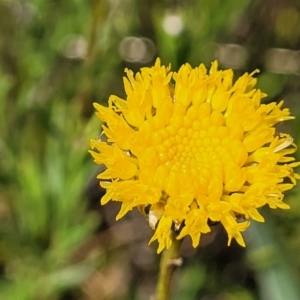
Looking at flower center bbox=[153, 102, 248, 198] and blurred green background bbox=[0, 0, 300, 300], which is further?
blurred green background bbox=[0, 0, 300, 300]

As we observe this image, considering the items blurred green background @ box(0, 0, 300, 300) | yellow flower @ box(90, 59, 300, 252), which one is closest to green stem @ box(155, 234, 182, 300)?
yellow flower @ box(90, 59, 300, 252)

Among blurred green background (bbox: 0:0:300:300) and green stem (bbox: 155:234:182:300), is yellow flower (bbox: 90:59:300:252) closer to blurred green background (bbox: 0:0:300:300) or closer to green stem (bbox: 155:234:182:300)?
green stem (bbox: 155:234:182:300)

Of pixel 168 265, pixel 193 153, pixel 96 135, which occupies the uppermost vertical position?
pixel 193 153

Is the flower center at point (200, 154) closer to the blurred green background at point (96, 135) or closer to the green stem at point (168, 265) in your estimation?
the green stem at point (168, 265)

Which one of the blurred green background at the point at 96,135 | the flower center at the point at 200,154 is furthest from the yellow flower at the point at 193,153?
the blurred green background at the point at 96,135

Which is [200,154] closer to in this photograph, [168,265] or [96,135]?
[168,265]

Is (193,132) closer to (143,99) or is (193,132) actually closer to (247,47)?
(143,99)

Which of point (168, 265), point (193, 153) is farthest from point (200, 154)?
point (168, 265)
